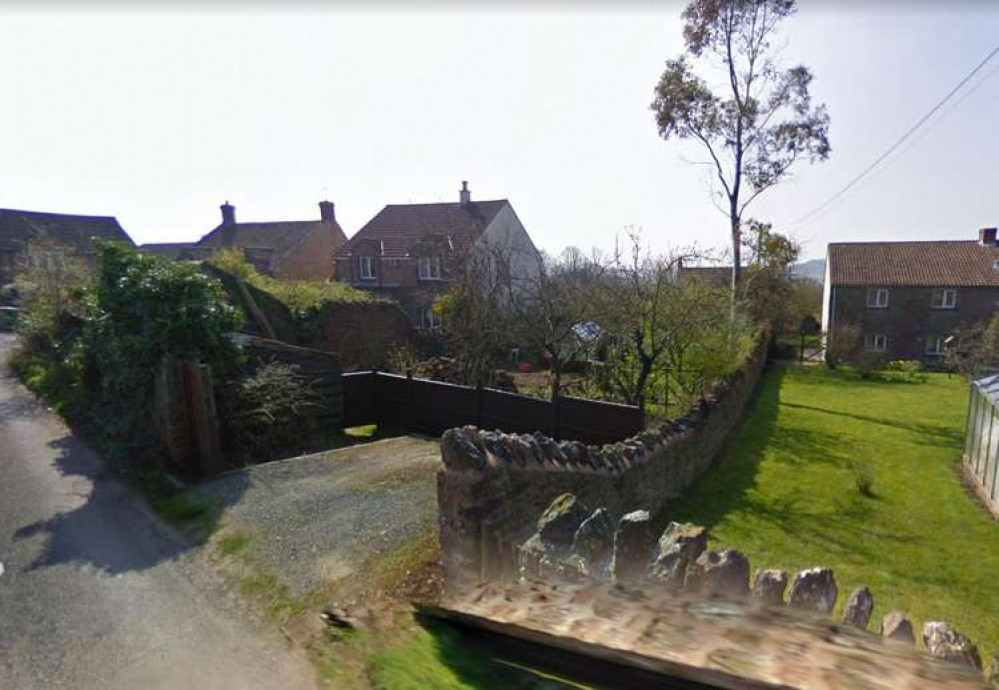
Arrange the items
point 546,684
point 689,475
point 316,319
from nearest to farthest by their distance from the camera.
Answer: point 546,684
point 689,475
point 316,319

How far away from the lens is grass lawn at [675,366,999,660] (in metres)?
6.26

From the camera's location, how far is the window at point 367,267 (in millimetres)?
30219

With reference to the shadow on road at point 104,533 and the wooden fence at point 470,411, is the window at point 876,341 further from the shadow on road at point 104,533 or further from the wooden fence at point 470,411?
the shadow on road at point 104,533

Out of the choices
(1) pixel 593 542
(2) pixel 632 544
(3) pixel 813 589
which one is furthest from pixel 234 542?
(3) pixel 813 589

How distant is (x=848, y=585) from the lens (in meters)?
6.18

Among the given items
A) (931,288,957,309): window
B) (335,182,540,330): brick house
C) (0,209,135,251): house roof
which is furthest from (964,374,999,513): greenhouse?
(0,209,135,251): house roof

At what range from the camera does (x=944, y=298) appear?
98.5ft

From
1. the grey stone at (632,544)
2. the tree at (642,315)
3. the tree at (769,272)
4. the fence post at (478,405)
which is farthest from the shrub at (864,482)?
the tree at (769,272)

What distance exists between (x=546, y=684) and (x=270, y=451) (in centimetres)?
845

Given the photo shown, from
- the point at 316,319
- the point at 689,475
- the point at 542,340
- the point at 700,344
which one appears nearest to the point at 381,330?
the point at 316,319

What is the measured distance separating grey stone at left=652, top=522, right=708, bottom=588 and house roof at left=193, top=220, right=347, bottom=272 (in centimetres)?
3581

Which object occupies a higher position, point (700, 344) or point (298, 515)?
point (700, 344)

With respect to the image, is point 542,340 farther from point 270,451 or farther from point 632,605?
point 632,605

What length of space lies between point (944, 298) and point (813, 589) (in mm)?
37489
